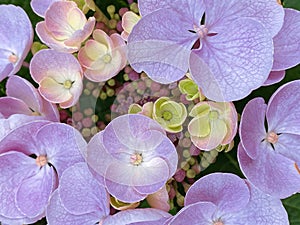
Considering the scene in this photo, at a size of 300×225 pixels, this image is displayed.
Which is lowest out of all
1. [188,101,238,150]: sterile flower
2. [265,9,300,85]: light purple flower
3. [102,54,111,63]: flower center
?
[188,101,238,150]: sterile flower

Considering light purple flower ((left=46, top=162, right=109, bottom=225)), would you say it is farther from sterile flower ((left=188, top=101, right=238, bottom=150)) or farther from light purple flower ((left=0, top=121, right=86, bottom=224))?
sterile flower ((left=188, top=101, right=238, bottom=150))

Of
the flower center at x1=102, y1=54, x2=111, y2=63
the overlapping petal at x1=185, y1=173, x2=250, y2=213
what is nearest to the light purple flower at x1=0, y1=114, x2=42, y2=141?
the flower center at x1=102, y1=54, x2=111, y2=63

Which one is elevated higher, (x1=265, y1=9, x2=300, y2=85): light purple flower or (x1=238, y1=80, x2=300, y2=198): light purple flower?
(x1=265, y1=9, x2=300, y2=85): light purple flower

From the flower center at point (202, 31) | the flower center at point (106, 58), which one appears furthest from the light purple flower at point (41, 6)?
the flower center at point (202, 31)

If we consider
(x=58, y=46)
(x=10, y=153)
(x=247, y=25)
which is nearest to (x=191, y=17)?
(x=247, y=25)

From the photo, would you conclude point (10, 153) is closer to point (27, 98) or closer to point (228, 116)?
point (27, 98)

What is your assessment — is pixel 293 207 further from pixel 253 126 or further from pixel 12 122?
pixel 12 122
